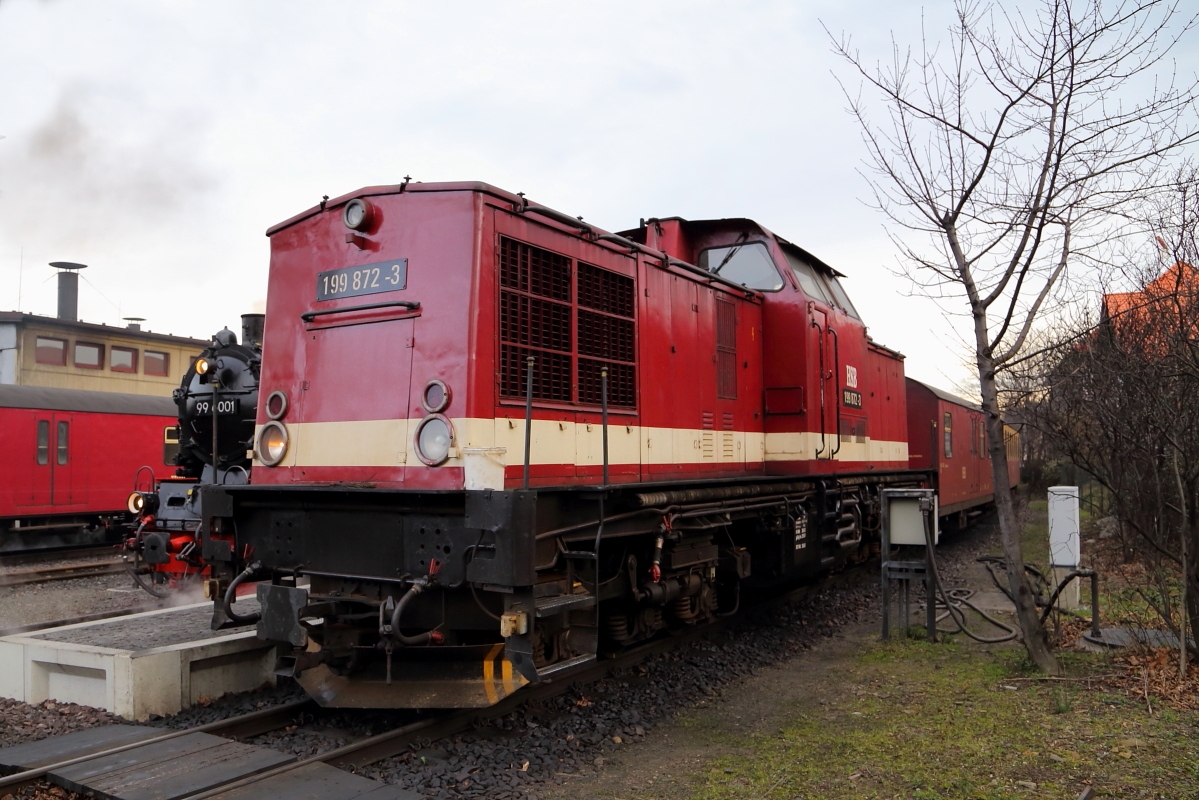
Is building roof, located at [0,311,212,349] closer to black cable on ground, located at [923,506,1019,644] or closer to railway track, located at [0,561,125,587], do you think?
railway track, located at [0,561,125,587]

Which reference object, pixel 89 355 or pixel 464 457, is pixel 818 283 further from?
pixel 89 355

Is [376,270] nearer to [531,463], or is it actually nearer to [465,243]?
[465,243]

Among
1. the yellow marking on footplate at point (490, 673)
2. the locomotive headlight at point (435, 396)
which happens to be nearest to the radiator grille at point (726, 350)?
the locomotive headlight at point (435, 396)

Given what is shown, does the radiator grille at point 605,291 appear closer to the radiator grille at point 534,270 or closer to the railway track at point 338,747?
the radiator grille at point 534,270

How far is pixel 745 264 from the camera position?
842cm

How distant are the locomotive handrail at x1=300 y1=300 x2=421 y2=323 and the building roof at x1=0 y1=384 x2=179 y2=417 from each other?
9174 mm

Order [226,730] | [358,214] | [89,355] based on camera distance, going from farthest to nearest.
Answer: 1. [89,355]
2. [358,214]
3. [226,730]

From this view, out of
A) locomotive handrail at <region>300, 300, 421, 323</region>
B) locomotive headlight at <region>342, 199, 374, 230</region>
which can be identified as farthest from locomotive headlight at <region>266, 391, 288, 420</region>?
locomotive headlight at <region>342, 199, 374, 230</region>

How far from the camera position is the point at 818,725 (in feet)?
17.3

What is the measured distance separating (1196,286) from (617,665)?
220 inches

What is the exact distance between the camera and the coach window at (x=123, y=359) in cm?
2619

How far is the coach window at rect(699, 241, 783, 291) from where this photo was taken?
8.30m

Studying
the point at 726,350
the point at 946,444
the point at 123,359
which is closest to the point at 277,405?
the point at 726,350

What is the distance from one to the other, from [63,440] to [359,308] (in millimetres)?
11625
